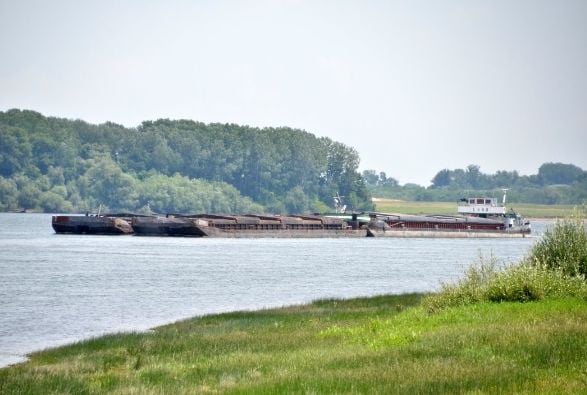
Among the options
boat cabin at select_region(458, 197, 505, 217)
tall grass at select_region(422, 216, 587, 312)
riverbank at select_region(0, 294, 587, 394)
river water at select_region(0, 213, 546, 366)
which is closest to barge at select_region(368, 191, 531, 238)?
boat cabin at select_region(458, 197, 505, 217)

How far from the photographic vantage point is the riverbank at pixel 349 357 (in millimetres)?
21391

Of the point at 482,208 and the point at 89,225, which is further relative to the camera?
the point at 482,208

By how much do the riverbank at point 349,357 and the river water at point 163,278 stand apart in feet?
17.7

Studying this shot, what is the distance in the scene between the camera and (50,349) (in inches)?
1314

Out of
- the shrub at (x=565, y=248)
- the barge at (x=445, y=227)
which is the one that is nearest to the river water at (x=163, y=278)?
the shrub at (x=565, y=248)

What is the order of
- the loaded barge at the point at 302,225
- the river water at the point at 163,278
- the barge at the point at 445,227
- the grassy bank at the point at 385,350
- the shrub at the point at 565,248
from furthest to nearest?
the barge at the point at 445,227 → the loaded barge at the point at 302,225 → the river water at the point at 163,278 → the shrub at the point at 565,248 → the grassy bank at the point at 385,350

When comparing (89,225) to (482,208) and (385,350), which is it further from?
(385,350)

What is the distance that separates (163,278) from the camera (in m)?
70.6

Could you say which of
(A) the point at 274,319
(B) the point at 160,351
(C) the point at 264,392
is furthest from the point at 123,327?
(C) the point at 264,392

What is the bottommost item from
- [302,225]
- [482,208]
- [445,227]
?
[302,225]

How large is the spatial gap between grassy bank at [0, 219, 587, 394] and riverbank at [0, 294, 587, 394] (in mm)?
39

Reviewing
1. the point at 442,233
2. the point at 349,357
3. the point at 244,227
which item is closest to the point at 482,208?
the point at 442,233

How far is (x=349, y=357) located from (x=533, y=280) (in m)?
10.4

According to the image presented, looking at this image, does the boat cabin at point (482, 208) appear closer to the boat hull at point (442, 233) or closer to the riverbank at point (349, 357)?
the boat hull at point (442, 233)
